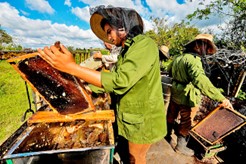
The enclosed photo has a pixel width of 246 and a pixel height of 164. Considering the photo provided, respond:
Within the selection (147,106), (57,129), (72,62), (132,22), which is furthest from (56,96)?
(132,22)

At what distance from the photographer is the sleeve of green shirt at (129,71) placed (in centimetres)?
136

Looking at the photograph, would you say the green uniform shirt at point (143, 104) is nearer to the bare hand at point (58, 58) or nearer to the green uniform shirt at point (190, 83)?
the bare hand at point (58, 58)

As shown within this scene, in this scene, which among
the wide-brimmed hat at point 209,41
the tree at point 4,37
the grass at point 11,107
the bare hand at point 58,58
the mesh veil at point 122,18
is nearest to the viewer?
the bare hand at point 58,58

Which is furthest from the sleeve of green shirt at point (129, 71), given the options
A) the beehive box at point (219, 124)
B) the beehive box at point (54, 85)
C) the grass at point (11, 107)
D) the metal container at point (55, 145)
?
the grass at point (11, 107)

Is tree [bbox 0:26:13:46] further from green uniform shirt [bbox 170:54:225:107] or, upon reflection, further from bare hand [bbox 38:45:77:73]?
bare hand [bbox 38:45:77:73]

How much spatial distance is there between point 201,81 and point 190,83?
0.64 metres

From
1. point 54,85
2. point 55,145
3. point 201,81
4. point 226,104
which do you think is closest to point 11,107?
point 55,145

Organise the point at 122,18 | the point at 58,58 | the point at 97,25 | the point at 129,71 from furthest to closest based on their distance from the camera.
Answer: the point at 97,25, the point at 122,18, the point at 129,71, the point at 58,58

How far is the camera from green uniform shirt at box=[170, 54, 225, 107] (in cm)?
296

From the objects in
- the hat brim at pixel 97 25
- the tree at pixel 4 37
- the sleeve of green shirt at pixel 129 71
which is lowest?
the sleeve of green shirt at pixel 129 71

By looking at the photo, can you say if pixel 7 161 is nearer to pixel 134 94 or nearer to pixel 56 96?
pixel 56 96

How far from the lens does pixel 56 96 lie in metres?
1.83

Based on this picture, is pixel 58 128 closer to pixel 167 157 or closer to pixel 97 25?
pixel 97 25

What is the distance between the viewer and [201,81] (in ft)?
9.87
